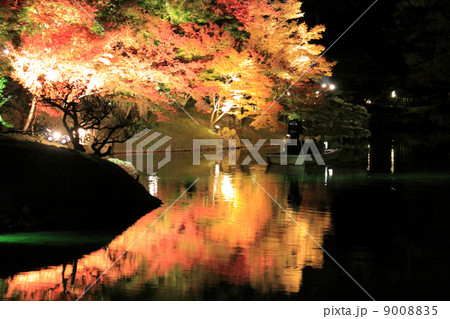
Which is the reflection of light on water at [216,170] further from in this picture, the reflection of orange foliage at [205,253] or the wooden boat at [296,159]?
the reflection of orange foliage at [205,253]

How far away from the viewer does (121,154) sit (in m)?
32.7

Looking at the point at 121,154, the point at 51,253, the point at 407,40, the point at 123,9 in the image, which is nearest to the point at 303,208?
the point at 51,253

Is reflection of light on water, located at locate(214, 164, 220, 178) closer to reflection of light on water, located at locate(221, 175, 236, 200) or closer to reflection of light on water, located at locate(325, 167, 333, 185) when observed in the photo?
reflection of light on water, located at locate(221, 175, 236, 200)

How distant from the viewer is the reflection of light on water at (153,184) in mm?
18039

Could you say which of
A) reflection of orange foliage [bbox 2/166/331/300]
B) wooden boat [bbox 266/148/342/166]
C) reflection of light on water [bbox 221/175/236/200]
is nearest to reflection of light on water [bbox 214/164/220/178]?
reflection of light on water [bbox 221/175/236/200]

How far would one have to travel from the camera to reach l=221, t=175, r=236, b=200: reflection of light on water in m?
17.5

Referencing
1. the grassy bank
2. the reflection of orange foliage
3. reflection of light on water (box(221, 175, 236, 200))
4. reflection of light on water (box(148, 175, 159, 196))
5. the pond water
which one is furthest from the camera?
reflection of light on water (box(148, 175, 159, 196))

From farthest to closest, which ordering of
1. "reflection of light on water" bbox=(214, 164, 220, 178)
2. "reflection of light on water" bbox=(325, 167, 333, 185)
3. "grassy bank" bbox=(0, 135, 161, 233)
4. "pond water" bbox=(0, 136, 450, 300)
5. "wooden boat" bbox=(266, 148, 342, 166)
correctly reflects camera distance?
"wooden boat" bbox=(266, 148, 342, 166), "reflection of light on water" bbox=(214, 164, 220, 178), "reflection of light on water" bbox=(325, 167, 333, 185), "grassy bank" bbox=(0, 135, 161, 233), "pond water" bbox=(0, 136, 450, 300)

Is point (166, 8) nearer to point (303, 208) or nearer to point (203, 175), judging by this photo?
Result: point (203, 175)

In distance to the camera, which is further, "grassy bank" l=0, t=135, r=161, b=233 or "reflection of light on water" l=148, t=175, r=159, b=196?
"reflection of light on water" l=148, t=175, r=159, b=196

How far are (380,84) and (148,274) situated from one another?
172 ft

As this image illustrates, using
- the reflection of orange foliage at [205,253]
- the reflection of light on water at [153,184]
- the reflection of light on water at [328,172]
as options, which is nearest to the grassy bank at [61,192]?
the reflection of orange foliage at [205,253]

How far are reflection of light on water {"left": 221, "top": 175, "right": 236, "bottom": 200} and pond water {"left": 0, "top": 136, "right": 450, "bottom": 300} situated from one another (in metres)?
0.09

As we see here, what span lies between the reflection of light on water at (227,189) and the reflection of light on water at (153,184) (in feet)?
6.73
